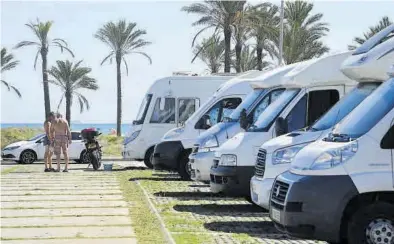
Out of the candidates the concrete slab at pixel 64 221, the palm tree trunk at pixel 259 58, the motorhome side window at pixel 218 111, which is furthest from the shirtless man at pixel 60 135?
the palm tree trunk at pixel 259 58

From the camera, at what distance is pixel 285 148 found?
31.8ft

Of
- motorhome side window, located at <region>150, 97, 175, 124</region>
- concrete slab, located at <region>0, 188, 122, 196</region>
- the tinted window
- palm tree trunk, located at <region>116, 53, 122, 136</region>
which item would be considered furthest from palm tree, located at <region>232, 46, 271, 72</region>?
concrete slab, located at <region>0, 188, 122, 196</region>

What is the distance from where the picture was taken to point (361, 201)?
7332 millimetres

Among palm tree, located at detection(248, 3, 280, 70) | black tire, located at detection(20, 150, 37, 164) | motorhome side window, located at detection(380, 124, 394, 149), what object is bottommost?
black tire, located at detection(20, 150, 37, 164)

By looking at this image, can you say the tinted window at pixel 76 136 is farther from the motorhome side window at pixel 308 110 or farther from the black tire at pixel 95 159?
the motorhome side window at pixel 308 110

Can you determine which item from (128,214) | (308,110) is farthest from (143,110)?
(308,110)

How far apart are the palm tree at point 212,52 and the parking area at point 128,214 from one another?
75.0ft

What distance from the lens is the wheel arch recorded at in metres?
7.32

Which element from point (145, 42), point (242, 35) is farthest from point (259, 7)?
point (145, 42)

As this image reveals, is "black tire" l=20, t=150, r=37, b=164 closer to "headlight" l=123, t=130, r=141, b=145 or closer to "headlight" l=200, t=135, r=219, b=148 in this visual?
"headlight" l=123, t=130, r=141, b=145

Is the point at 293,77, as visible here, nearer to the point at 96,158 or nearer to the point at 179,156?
the point at 179,156

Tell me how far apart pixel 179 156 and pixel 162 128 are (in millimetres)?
3824

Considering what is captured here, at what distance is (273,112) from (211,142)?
2.31 m

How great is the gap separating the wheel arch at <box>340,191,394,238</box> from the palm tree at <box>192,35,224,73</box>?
32033 mm
